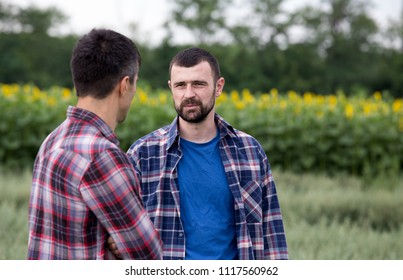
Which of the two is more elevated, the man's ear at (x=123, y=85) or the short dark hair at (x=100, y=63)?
the short dark hair at (x=100, y=63)

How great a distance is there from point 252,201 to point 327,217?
163 inches

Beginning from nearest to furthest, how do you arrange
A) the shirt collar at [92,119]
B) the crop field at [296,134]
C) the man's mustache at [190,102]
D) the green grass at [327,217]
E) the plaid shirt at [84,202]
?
the plaid shirt at [84,202] < the shirt collar at [92,119] < the man's mustache at [190,102] < the green grass at [327,217] < the crop field at [296,134]

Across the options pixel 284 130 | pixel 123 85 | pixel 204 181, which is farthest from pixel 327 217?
pixel 123 85

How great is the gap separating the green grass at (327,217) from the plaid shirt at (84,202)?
292 centimetres

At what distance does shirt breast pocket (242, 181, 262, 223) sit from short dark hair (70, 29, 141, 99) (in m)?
1.00

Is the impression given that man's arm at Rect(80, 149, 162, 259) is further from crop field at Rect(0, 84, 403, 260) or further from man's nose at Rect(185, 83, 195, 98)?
crop field at Rect(0, 84, 403, 260)

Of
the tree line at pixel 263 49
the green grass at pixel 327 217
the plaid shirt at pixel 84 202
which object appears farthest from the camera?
the tree line at pixel 263 49

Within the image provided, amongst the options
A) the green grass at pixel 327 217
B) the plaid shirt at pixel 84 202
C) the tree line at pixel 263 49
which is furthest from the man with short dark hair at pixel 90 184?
the tree line at pixel 263 49

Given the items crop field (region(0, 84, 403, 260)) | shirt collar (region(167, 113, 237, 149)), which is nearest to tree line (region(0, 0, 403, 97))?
crop field (region(0, 84, 403, 260))

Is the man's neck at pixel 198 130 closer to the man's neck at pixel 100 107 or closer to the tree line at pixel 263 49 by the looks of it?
the man's neck at pixel 100 107

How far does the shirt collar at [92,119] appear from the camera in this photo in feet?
6.16

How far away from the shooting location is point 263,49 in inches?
1035

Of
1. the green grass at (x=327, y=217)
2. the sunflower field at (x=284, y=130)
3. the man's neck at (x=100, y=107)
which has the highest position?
the sunflower field at (x=284, y=130)
